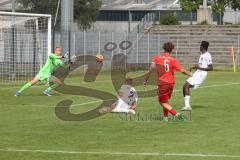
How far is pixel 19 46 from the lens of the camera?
40406mm

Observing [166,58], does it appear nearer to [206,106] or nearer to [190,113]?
[190,113]

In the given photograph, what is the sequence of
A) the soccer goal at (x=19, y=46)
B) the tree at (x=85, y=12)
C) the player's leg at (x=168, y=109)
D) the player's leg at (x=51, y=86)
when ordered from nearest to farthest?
the player's leg at (x=168, y=109)
the player's leg at (x=51, y=86)
the soccer goal at (x=19, y=46)
the tree at (x=85, y=12)

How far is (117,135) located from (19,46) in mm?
25904

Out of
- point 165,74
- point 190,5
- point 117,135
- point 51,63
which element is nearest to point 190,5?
point 190,5

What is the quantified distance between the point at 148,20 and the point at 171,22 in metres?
2.77

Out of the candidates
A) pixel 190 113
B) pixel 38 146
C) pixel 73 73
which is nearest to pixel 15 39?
pixel 73 73

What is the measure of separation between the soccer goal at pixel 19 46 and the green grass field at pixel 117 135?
13.7m

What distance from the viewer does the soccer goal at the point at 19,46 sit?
36312mm

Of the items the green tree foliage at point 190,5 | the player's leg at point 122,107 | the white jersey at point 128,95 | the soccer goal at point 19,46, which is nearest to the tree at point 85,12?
the green tree foliage at point 190,5

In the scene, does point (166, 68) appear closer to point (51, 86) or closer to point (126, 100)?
point (126, 100)

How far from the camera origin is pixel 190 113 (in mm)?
19688

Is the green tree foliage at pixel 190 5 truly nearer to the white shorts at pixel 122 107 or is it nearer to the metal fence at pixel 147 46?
the metal fence at pixel 147 46

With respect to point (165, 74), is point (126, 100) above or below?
below

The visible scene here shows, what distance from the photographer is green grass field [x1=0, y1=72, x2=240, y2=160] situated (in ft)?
41.7
